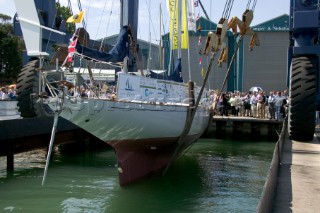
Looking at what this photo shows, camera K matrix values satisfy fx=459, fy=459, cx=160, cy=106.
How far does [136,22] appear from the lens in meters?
17.4

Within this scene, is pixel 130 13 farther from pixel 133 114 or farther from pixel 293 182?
pixel 293 182

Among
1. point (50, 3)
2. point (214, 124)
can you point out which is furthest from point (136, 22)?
point (214, 124)

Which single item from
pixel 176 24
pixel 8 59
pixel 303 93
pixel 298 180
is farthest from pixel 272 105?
pixel 8 59

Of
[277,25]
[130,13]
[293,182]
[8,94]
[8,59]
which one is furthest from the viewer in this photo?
[8,59]

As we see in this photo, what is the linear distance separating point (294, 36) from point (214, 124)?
14.4m

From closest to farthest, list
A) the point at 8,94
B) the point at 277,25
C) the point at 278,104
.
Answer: the point at 8,94
the point at 278,104
the point at 277,25

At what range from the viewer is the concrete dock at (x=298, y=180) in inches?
269

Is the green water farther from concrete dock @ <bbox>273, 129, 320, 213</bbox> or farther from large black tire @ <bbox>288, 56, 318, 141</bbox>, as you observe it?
large black tire @ <bbox>288, 56, 318, 141</bbox>

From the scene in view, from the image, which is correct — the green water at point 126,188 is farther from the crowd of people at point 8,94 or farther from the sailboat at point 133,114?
the crowd of people at point 8,94

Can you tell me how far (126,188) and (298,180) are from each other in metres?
5.15

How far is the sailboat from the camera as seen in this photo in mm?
10766

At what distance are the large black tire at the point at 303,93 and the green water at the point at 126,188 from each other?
85.2 inches

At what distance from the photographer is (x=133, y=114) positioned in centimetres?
1154

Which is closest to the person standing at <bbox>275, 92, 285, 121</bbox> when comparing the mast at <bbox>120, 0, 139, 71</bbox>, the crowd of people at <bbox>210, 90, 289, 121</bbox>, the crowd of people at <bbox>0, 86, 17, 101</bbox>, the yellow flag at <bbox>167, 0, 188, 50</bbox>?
the crowd of people at <bbox>210, 90, 289, 121</bbox>
